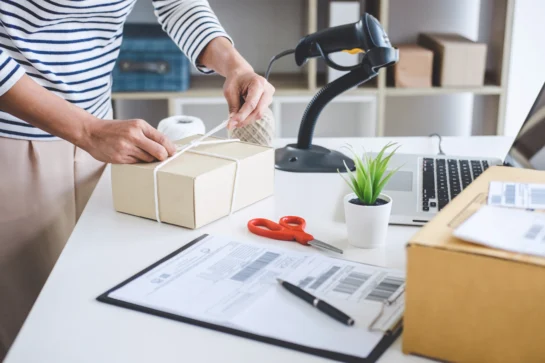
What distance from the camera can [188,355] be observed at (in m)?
0.60

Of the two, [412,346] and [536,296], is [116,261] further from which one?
[536,296]

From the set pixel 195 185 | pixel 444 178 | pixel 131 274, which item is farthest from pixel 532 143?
pixel 131 274

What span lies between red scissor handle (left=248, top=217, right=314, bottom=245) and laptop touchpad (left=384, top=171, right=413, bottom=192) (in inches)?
8.7

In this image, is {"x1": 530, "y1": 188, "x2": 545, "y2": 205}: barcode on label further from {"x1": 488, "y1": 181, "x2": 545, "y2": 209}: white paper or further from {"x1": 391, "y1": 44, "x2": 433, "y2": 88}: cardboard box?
{"x1": 391, "y1": 44, "x2": 433, "y2": 88}: cardboard box

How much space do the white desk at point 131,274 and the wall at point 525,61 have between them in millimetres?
1620

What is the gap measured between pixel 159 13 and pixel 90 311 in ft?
2.82

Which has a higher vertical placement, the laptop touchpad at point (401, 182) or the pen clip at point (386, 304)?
the laptop touchpad at point (401, 182)

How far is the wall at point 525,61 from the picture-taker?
242 cm

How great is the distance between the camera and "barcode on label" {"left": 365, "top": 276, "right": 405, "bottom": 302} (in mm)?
685

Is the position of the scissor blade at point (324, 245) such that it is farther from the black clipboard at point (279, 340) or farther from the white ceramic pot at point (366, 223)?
the black clipboard at point (279, 340)

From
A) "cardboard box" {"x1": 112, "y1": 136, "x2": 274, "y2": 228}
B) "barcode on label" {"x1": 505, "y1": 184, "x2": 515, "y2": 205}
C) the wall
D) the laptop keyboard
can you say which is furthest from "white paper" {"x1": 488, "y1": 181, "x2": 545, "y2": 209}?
the wall

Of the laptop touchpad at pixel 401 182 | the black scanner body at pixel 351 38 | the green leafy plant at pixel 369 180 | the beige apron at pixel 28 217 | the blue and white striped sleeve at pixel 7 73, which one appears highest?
the black scanner body at pixel 351 38

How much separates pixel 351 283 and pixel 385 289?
0.04 metres

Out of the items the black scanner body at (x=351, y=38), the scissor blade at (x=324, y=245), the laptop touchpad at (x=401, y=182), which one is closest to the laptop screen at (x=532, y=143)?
the laptop touchpad at (x=401, y=182)
